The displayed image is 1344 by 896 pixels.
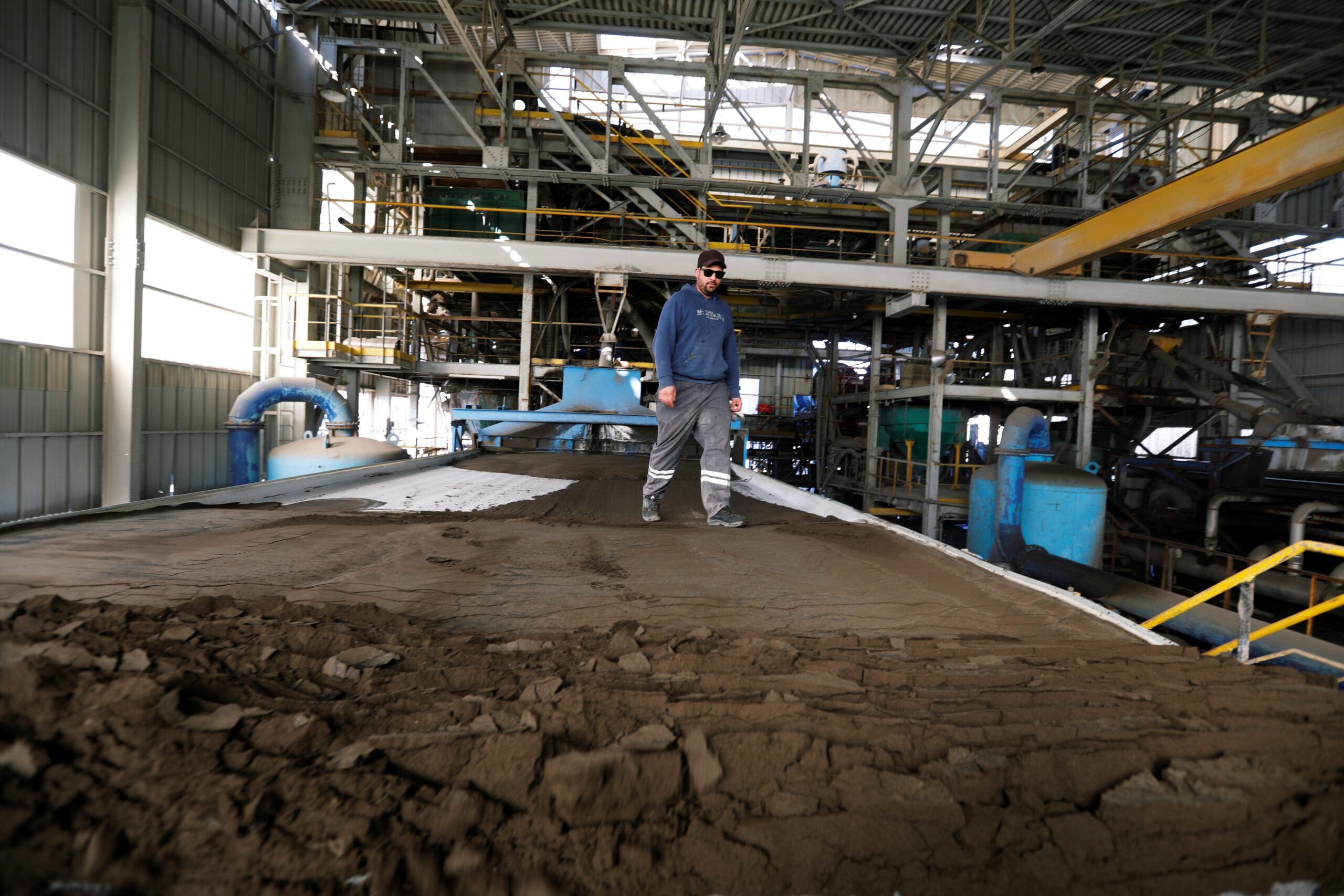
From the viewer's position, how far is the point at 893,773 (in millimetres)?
1323

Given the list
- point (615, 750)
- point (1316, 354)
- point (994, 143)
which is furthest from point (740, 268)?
point (1316, 354)

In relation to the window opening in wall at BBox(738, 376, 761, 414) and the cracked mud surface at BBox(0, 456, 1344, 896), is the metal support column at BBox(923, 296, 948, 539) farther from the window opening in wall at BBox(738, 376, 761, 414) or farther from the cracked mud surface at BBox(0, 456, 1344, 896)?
the window opening in wall at BBox(738, 376, 761, 414)

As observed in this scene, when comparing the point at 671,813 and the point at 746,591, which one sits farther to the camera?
the point at 746,591

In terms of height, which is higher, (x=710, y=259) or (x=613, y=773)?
(x=710, y=259)

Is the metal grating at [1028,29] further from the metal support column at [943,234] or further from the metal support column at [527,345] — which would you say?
the metal support column at [527,345]

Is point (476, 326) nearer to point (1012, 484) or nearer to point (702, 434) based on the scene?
point (1012, 484)

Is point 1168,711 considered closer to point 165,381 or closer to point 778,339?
point 165,381

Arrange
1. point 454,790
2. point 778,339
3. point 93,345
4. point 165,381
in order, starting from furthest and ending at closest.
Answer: point 778,339, point 165,381, point 93,345, point 454,790

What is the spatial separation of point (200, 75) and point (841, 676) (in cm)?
1401

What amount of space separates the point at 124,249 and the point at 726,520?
9.78 metres

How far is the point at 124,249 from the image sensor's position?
913cm

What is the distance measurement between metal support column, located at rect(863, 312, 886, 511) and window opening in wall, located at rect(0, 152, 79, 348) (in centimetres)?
1311

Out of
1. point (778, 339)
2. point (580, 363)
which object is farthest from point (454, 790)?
point (778, 339)

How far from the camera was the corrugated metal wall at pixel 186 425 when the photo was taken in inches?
402
